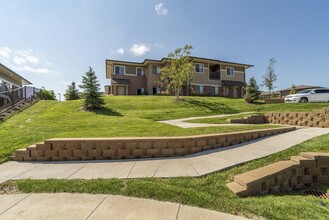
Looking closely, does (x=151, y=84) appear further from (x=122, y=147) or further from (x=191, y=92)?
(x=122, y=147)

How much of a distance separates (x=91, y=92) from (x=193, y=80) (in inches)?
724

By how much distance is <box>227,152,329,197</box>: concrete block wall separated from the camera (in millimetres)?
3404

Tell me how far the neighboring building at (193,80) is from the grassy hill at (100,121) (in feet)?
36.6

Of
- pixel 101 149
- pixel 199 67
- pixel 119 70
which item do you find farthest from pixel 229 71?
pixel 101 149

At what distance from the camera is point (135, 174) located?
4000mm

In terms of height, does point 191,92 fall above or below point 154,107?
above

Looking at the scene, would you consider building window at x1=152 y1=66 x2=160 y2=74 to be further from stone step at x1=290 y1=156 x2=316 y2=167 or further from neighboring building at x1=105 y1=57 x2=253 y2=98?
stone step at x1=290 y1=156 x2=316 y2=167

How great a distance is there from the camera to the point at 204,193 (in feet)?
10.6

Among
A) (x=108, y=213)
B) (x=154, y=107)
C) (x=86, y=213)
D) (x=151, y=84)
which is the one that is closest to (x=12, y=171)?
(x=86, y=213)

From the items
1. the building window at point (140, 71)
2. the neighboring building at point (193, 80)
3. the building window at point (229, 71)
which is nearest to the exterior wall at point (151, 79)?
the neighboring building at point (193, 80)

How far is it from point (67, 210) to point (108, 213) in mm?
652

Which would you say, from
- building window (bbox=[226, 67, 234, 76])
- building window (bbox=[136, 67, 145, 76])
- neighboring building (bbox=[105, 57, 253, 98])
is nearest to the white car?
neighboring building (bbox=[105, 57, 253, 98])

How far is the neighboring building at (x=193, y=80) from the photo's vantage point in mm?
28672

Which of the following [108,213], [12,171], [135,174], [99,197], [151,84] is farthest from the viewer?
[151,84]
